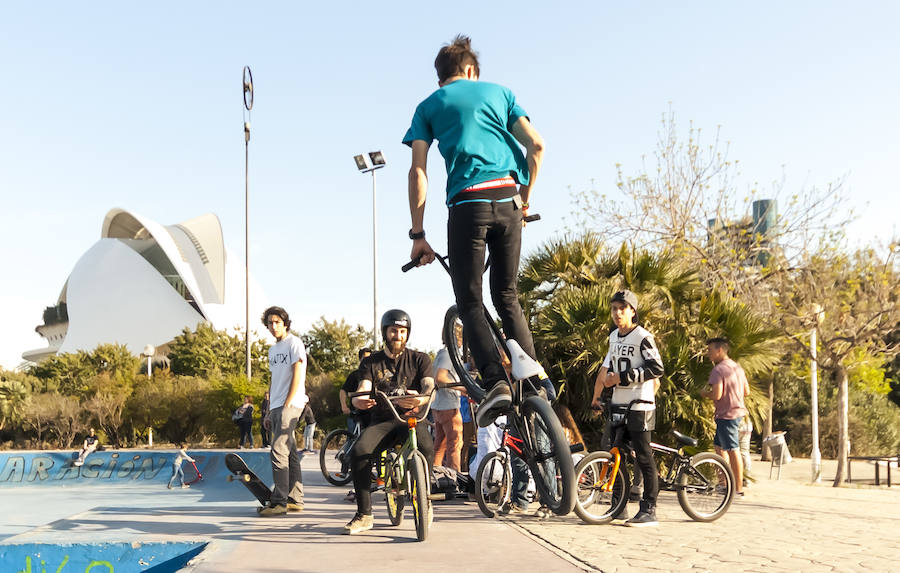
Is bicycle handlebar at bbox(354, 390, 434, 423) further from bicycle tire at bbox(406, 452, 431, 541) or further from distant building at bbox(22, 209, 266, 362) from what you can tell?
distant building at bbox(22, 209, 266, 362)

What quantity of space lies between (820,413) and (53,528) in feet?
85.0

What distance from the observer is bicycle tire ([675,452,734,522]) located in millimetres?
7242

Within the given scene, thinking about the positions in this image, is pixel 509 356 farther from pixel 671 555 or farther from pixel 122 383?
pixel 122 383

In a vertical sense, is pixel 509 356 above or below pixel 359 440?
above

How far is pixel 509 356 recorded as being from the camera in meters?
4.03

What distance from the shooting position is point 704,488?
732 cm

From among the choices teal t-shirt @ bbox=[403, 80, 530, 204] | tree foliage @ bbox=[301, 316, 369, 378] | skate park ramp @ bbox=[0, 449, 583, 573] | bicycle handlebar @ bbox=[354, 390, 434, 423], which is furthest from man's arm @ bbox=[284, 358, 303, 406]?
tree foliage @ bbox=[301, 316, 369, 378]

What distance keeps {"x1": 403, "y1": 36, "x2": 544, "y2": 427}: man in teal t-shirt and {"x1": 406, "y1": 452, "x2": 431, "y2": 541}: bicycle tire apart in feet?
6.53

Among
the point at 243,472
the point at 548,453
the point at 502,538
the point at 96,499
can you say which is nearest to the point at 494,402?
the point at 548,453

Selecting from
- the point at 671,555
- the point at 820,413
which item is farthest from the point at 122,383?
the point at 671,555

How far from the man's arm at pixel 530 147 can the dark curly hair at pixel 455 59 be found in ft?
1.30

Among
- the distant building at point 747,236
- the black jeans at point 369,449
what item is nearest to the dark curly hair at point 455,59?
the black jeans at point 369,449

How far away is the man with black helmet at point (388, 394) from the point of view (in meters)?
6.45

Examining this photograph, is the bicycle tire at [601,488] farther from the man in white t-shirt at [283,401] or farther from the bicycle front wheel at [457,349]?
the man in white t-shirt at [283,401]
